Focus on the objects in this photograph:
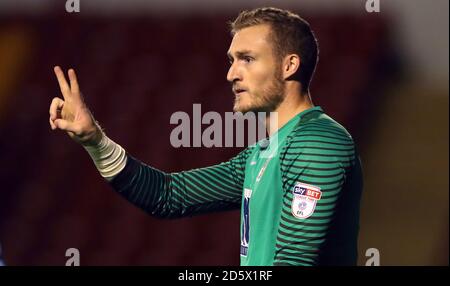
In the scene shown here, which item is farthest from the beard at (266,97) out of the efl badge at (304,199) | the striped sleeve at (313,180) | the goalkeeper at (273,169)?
the efl badge at (304,199)

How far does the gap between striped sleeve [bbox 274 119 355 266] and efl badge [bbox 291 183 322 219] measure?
0.01 metres

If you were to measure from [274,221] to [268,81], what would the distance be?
64 cm

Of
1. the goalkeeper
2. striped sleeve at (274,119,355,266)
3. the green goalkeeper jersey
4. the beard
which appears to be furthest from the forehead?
striped sleeve at (274,119,355,266)

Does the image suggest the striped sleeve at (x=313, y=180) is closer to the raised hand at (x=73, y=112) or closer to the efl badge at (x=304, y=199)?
the efl badge at (x=304, y=199)

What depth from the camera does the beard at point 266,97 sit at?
420 centimetres

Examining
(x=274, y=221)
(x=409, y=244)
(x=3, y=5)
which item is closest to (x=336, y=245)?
(x=274, y=221)

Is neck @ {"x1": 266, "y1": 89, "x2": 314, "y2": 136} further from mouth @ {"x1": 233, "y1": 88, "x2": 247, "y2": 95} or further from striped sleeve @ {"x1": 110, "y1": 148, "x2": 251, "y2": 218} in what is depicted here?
striped sleeve @ {"x1": 110, "y1": 148, "x2": 251, "y2": 218}

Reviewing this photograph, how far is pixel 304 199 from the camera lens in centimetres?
378

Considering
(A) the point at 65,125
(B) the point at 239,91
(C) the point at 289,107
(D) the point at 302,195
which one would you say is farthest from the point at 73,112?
(D) the point at 302,195

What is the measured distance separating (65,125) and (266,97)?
877 millimetres

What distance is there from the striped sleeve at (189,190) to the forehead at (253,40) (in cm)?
51

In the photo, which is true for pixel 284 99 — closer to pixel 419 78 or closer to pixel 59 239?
pixel 59 239

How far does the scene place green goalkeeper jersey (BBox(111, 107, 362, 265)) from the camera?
3.79 metres
